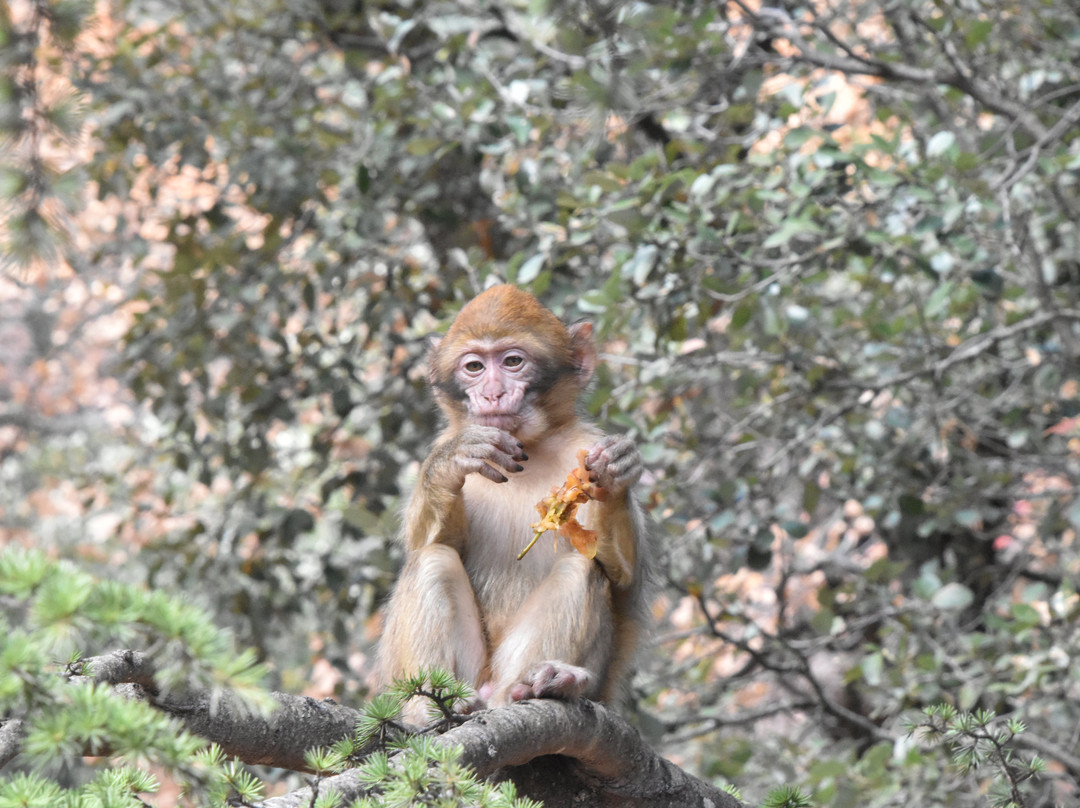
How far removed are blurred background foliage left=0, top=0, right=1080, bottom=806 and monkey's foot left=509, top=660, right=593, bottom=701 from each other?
1.62 m

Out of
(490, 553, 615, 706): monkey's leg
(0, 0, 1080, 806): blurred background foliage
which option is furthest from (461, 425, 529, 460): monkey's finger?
(0, 0, 1080, 806): blurred background foliage

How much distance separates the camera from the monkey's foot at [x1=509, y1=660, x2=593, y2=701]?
3158 millimetres

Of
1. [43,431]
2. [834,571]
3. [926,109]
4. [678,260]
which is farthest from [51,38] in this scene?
[43,431]

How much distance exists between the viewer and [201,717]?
2.60 metres

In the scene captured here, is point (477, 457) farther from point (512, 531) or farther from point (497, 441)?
point (512, 531)

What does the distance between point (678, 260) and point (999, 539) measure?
10.2ft

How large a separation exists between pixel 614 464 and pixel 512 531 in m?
0.75

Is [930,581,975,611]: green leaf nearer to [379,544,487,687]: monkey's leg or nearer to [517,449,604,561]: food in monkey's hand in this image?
[517,449,604,561]: food in monkey's hand

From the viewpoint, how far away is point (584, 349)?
14.3 feet

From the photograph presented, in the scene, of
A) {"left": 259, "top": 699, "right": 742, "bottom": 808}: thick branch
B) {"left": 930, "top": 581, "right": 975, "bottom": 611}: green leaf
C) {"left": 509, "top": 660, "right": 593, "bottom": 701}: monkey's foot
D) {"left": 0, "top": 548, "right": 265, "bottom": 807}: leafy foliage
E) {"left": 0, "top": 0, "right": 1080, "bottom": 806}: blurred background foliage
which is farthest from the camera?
{"left": 930, "top": 581, "right": 975, "bottom": 611}: green leaf

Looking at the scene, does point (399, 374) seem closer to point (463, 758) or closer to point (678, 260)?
point (678, 260)

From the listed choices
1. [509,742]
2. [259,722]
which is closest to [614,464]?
[509,742]

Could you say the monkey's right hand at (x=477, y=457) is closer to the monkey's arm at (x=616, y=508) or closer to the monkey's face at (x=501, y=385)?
the monkey's face at (x=501, y=385)

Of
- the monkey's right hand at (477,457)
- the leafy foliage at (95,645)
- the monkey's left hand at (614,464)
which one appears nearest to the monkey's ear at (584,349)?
the monkey's right hand at (477,457)
